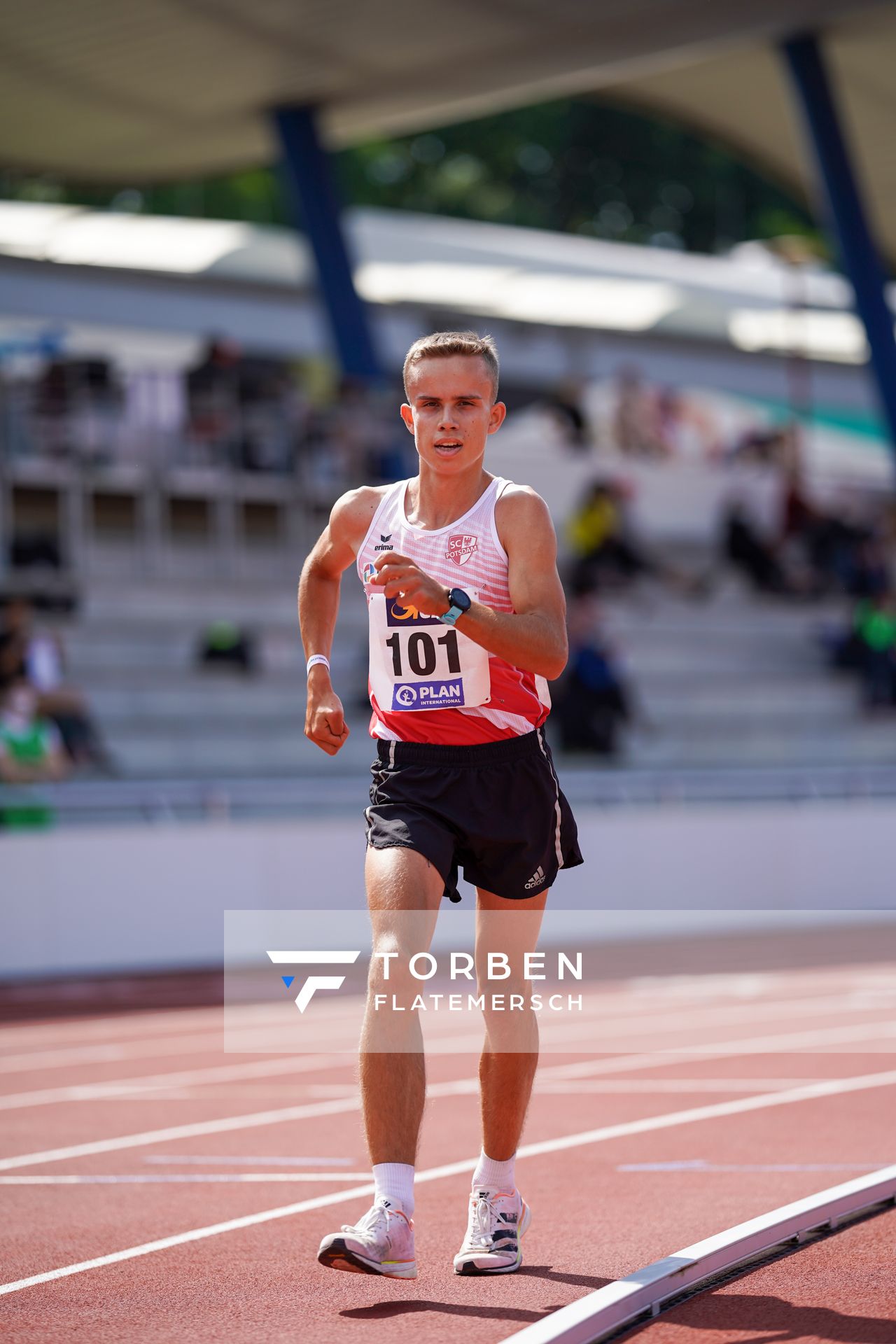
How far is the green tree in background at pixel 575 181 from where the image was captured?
5544cm

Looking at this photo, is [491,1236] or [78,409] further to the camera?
[78,409]

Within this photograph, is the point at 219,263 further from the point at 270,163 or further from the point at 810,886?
the point at 810,886

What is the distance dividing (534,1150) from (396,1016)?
2544mm

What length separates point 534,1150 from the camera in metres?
7.09

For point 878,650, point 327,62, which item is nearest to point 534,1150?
point 878,650

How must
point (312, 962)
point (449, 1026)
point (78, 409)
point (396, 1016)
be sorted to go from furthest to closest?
point (78, 409) < point (449, 1026) < point (312, 962) < point (396, 1016)

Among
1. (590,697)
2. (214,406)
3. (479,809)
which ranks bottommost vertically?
(479,809)

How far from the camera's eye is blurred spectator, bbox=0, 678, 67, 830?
13945 mm

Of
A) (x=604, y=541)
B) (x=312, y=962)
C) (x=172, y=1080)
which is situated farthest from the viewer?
(x=604, y=541)

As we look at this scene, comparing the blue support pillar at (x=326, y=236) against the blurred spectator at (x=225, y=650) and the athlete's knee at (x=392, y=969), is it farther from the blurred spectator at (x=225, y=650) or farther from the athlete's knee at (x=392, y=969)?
the athlete's knee at (x=392, y=969)

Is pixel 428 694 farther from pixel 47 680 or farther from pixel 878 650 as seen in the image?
pixel 878 650

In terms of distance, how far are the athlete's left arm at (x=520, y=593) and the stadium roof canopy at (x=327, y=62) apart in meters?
14.6

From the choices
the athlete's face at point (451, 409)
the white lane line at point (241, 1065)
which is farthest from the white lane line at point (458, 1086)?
the athlete's face at point (451, 409)

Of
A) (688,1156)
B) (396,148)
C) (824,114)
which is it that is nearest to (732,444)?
(824,114)
